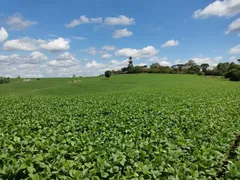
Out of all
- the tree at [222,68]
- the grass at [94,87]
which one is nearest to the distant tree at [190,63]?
the tree at [222,68]

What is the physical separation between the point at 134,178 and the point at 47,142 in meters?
3.01

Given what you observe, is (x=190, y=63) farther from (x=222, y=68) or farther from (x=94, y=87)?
(x=94, y=87)

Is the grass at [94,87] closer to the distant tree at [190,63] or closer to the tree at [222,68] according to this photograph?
the tree at [222,68]

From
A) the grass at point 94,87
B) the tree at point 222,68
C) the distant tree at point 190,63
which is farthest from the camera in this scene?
the distant tree at point 190,63

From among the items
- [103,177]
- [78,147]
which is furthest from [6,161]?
[103,177]

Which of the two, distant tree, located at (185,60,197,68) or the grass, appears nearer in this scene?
the grass

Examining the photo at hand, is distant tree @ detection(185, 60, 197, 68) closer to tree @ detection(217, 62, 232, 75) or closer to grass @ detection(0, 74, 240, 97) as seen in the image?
tree @ detection(217, 62, 232, 75)

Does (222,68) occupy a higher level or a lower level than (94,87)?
higher

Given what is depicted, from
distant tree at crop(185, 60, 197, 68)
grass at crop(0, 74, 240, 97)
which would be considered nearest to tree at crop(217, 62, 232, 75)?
distant tree at crop(185, 60, 197, 68)

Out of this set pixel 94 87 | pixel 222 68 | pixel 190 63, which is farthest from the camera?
pixel 190 63

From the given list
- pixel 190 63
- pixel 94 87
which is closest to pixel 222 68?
pixel 190 63

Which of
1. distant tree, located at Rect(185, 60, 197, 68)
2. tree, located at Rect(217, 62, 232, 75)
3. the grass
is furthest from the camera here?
distant tree, located at Rect(185, 60, 197, 68)

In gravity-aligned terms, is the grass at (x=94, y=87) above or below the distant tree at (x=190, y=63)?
below

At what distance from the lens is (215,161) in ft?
13.9
